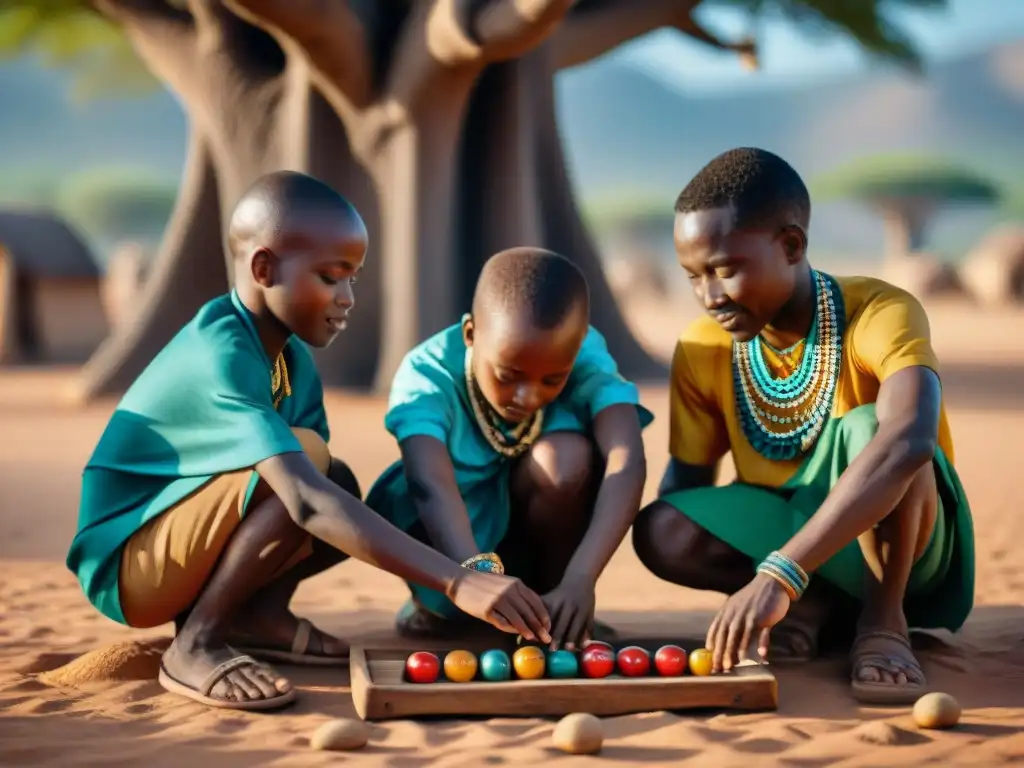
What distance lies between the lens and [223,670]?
10.2 feet

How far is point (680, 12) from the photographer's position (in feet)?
37.7

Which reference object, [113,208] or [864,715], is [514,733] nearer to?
[864,715]

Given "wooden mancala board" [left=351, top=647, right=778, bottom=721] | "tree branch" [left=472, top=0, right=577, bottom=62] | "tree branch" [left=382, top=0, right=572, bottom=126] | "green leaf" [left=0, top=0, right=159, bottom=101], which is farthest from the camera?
"green leaf" [left=0, top=0, right=159, bottom=101]

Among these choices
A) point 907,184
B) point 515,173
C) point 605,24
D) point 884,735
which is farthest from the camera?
point 907,184

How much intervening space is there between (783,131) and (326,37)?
87658 millimetres

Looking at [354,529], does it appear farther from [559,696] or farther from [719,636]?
[719,636]

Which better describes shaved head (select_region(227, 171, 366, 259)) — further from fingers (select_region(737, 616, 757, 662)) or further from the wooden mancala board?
fingers (select_region(737, 616, 757, 662))

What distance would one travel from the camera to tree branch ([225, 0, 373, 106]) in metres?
8.26

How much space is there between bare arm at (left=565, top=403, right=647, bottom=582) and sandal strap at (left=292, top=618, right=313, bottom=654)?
767mm

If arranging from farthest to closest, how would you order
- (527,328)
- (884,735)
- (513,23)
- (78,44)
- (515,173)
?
1. (78,44)
2. (515,173)
3. (513,23)
4. (527,328)
5. (884,735)

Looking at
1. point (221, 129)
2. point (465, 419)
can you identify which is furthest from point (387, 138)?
point (465, 419)

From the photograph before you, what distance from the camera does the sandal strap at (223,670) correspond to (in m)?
3.08

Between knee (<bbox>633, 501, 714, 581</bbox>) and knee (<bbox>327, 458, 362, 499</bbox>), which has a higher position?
knee (<bbox>327, 458, 362, 499</bbox>)

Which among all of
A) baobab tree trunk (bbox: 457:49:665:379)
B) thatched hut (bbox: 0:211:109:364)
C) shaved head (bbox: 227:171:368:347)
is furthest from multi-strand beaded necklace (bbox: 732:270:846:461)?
thatched hut (bbox: 0:211:109:364)
